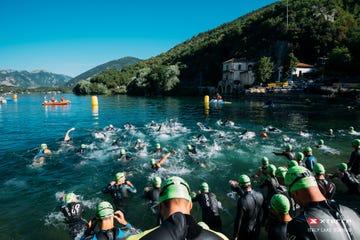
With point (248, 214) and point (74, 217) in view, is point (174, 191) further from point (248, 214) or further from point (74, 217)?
point (74, 217)

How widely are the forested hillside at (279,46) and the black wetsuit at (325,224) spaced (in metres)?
62.0

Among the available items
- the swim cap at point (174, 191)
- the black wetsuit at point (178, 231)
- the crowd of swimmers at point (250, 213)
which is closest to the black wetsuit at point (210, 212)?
the crowd of swimmers at point (250, 213)

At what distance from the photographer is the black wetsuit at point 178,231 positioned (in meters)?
2.01

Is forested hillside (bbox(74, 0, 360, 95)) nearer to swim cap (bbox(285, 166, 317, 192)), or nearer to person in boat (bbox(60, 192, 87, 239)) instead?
swim cap (bbox(285, 166, 317, 192))

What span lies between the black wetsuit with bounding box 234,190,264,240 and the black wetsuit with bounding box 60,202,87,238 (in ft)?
14.1

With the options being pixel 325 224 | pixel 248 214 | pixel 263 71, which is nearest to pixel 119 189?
pixel 248 214

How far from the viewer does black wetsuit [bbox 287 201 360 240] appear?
245cm

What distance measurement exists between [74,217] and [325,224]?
20.9 feet

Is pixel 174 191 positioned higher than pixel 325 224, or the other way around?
pixel 174 191

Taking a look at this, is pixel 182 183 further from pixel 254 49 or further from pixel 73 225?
pixel 254 49

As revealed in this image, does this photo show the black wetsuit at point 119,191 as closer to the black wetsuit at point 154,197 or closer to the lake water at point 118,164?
the lake water at point 118,164

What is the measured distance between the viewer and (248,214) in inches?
219

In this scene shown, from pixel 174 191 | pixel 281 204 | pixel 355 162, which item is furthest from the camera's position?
pixel 355 162

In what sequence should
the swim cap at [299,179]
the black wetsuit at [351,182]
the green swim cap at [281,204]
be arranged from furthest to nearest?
the black wetsuit at [351,182], the green swim cap at [281,204], the swim cap at [299,179]
